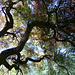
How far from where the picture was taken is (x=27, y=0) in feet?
11.0

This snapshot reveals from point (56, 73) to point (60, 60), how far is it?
1.04m

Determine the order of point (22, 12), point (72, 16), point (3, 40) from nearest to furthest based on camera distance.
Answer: point (72, 16) < point (22, 12) < point (3, 40)

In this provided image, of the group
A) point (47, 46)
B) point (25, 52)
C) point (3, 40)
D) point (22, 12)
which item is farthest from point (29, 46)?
point (22, 12)

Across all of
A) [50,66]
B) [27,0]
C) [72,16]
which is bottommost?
[50,66]

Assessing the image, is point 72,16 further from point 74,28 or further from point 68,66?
point 68,66

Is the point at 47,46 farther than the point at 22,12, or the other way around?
the point at 47,46

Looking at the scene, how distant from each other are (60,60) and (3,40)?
9.31ft

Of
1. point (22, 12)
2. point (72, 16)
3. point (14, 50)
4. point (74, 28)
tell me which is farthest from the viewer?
point (22, 12)

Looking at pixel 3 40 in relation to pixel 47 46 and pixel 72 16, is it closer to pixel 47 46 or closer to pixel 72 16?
pixel 47 46

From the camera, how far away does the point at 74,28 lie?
3.48m

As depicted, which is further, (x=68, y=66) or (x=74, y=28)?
(x=68, y=66)

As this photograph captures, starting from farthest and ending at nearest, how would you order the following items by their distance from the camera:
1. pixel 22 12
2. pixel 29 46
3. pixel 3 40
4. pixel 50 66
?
pixel 29 46, pixel 3 40, pixel 50 66, pixel 22 12

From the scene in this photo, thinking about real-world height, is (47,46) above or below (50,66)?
above

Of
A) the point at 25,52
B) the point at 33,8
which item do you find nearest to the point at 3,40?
the point at 25,52
